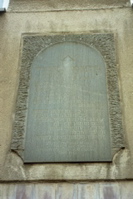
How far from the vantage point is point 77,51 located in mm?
4562

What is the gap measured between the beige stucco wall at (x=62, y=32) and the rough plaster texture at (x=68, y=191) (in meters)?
0.09

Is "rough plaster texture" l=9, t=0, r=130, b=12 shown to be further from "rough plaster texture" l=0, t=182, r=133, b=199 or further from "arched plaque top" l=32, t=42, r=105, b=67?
"rough plaster texture" l=0, t=182, r=133, b=199

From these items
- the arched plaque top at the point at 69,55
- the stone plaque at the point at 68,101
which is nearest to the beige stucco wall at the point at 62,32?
the stone plaque at the point at 68,101

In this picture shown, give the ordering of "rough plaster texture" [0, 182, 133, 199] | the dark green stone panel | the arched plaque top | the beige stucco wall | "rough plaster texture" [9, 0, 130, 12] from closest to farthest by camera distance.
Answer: "rough plaster texture" [0, 182, 133, 199] → the beige stucco wall → the dark green stone panel → the arched plaque top → "rough plaster texture" [9, 0, 130, 12]

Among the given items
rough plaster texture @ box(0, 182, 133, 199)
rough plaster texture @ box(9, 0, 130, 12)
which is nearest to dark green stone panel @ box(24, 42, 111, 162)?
rough plaster texture @ box(0, 182, 133, 199)

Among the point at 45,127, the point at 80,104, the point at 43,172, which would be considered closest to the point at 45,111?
the point at 45,127

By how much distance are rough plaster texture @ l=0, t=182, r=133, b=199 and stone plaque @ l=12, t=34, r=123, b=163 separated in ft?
1.08

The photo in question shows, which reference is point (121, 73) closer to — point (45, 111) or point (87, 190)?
point (45, 111)

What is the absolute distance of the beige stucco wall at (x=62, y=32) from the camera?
3.48 metres

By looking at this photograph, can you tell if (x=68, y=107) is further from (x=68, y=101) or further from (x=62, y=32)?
(x=62, y=32)

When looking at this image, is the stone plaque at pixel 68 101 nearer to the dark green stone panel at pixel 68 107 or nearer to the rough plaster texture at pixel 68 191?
the dark green stone panel at pixel 68 107

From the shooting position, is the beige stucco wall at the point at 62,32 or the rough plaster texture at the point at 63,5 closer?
the beige stucco wall at the point at 62,32

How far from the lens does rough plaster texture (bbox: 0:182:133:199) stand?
3275mm

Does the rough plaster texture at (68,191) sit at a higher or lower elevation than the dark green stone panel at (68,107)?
lower
